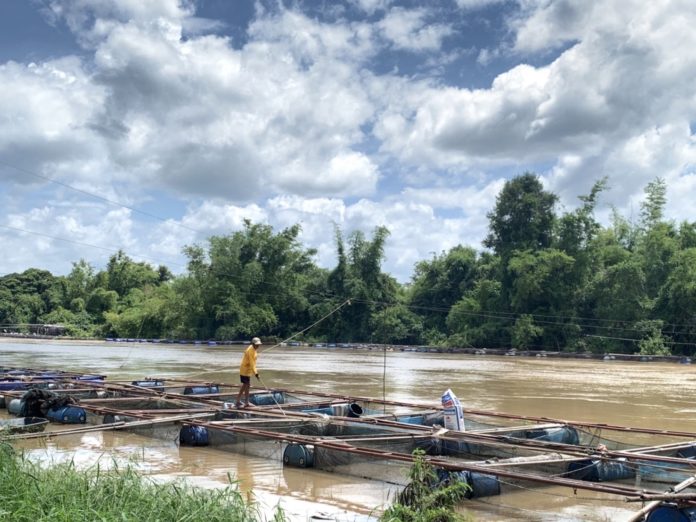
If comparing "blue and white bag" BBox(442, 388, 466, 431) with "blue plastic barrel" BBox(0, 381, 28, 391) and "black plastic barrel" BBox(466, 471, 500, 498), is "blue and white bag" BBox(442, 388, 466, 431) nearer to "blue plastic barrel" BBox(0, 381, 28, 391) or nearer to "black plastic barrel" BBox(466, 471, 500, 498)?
"black plastic barrel" BBox(466, 471, 500, 498)

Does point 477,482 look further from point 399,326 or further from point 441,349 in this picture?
point 399,326

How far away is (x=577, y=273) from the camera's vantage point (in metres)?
55.6

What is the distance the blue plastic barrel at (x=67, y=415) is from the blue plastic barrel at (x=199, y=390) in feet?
16.1

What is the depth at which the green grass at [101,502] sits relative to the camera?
5.46 meters

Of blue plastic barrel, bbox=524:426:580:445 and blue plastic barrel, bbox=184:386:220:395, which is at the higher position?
blue plastic barrel, bbox=184:386:220:395

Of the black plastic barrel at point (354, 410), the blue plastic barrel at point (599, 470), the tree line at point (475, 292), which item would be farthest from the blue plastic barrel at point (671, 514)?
the tree line at point (475, 292)

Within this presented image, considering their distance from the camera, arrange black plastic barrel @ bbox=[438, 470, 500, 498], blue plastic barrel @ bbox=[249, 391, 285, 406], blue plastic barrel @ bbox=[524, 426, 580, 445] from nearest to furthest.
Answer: black plastic barrel @ bbox=[438, 470, 500, 498] < blue plastic barrel @ bbox=[524, 426, 580, 445] < blue plastic barrel @ bbox=[249, 391, 285, 406]

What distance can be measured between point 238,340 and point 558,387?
47416 mm

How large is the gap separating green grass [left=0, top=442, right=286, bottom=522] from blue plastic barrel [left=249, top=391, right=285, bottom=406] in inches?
404

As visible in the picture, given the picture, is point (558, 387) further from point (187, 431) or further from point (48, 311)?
point (48, 311)

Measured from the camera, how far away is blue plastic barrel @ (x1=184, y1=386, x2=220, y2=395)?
18.4 metres

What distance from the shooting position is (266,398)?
17.3 m

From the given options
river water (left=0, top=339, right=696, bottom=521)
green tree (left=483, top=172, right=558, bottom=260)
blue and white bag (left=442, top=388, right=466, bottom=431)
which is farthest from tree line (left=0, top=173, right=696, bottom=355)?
blue and white bag (left=442, top=388, right=466, bottom=431)

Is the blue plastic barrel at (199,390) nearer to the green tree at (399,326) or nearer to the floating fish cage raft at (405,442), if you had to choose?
the floating fish cage raft at (405,442)
